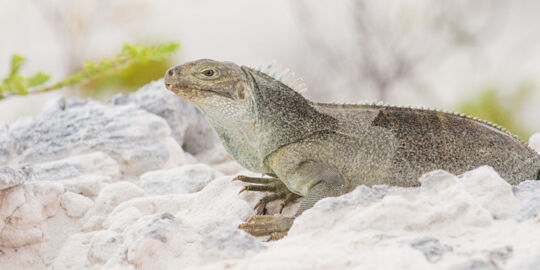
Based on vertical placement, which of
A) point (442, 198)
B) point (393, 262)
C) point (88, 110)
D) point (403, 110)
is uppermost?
point (88, 110)

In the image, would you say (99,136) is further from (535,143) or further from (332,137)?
(535,143)

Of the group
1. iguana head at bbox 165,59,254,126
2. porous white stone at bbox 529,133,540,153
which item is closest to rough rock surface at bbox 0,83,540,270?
iguana head at bbox 165,59,254,126

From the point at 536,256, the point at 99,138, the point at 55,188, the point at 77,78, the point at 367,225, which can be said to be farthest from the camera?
the point at 99,138

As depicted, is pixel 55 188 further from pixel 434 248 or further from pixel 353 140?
pixel 434 248

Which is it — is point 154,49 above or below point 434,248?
above

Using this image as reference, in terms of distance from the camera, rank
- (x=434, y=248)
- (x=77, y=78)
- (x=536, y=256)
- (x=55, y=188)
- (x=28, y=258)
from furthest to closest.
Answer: (x=77, y=78), (x=55, y=188), (x=28, y=258), (x=434, y=248), (x=536, y=256)

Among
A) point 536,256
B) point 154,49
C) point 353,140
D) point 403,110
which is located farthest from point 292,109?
point 536,256

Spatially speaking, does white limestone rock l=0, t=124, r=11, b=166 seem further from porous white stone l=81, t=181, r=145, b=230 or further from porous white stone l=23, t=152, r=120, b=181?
porous white stone l=81, t=181, r=145, b=230
